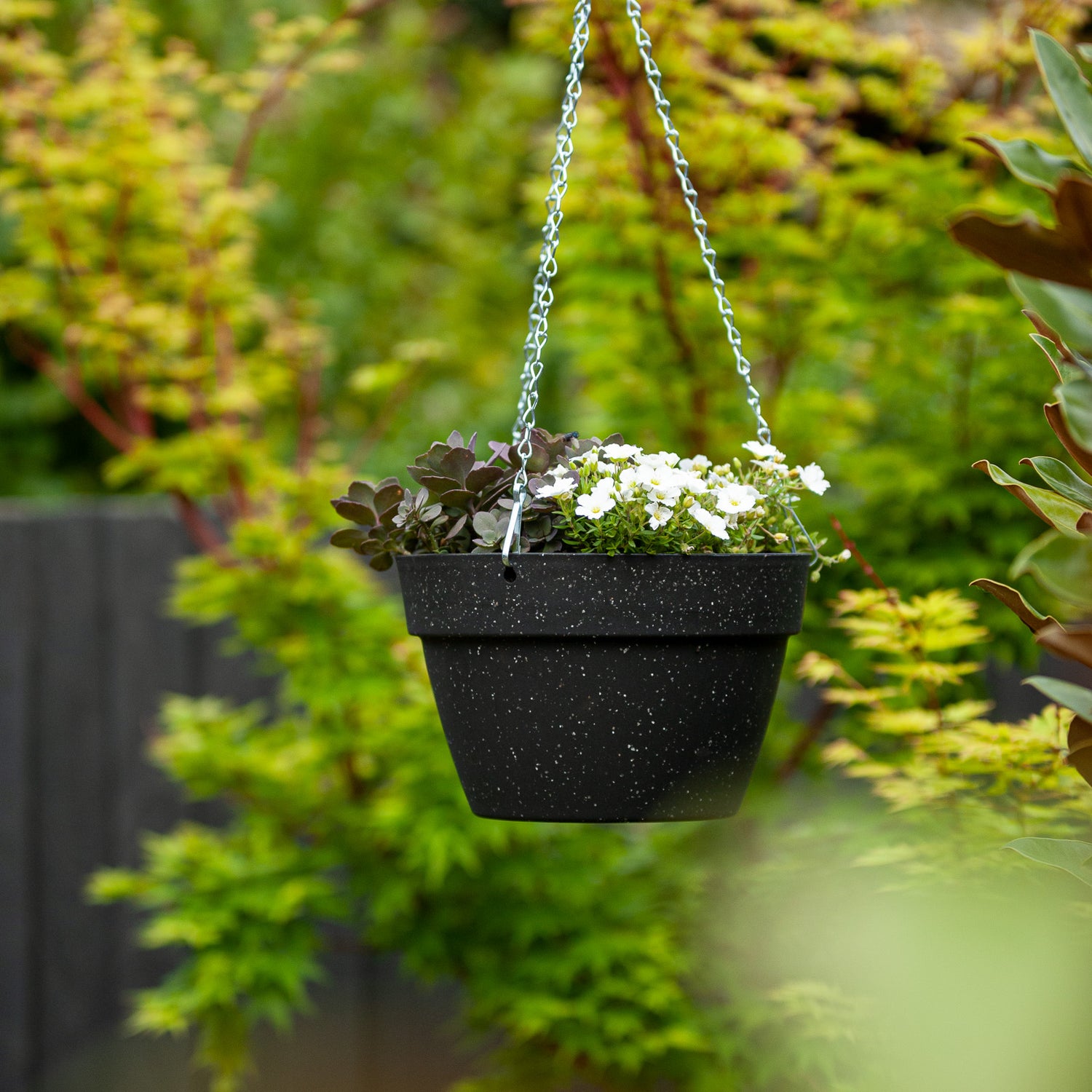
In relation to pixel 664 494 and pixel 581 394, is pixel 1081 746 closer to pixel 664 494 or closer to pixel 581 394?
pixel 664 494

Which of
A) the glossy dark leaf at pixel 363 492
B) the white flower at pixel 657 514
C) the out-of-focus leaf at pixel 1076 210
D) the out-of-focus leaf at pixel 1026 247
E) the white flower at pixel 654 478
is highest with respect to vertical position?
the out-of-focus leaf at pixel 1076 210

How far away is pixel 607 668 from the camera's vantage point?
1167 millimetres

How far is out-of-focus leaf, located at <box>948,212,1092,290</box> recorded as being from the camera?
904 millimetres

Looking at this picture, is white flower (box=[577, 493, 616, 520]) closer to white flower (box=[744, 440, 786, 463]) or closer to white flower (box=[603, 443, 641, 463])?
white flower (box=[603, 443, 641, 463])

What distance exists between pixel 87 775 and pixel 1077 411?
3.21 meters

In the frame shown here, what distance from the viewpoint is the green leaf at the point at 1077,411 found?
87 cm

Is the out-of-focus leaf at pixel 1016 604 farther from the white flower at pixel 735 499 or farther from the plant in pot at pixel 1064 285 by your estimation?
the white flower at pixel 735 499

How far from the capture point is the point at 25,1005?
3334 mm

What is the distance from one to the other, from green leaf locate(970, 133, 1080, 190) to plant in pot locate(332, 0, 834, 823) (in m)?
0.34

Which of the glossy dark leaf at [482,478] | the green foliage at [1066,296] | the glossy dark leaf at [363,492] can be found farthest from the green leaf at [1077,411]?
the glossy dark leaf at [363,492]

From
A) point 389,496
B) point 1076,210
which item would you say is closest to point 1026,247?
point 1076,210

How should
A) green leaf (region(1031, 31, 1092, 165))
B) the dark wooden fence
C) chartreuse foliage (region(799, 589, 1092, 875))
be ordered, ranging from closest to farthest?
green leaf (region(1031, 31, 1092, 165))
chartreuse foliage (region(799, 589, 1092, 875))
the dark wooden fence

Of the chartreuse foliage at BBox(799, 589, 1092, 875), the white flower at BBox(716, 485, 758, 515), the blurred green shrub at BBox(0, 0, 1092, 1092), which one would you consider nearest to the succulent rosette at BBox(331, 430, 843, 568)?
the white flower at BBox(716, 485, 758, 515)

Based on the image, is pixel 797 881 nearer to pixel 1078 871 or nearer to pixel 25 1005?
pixel 1078 871
